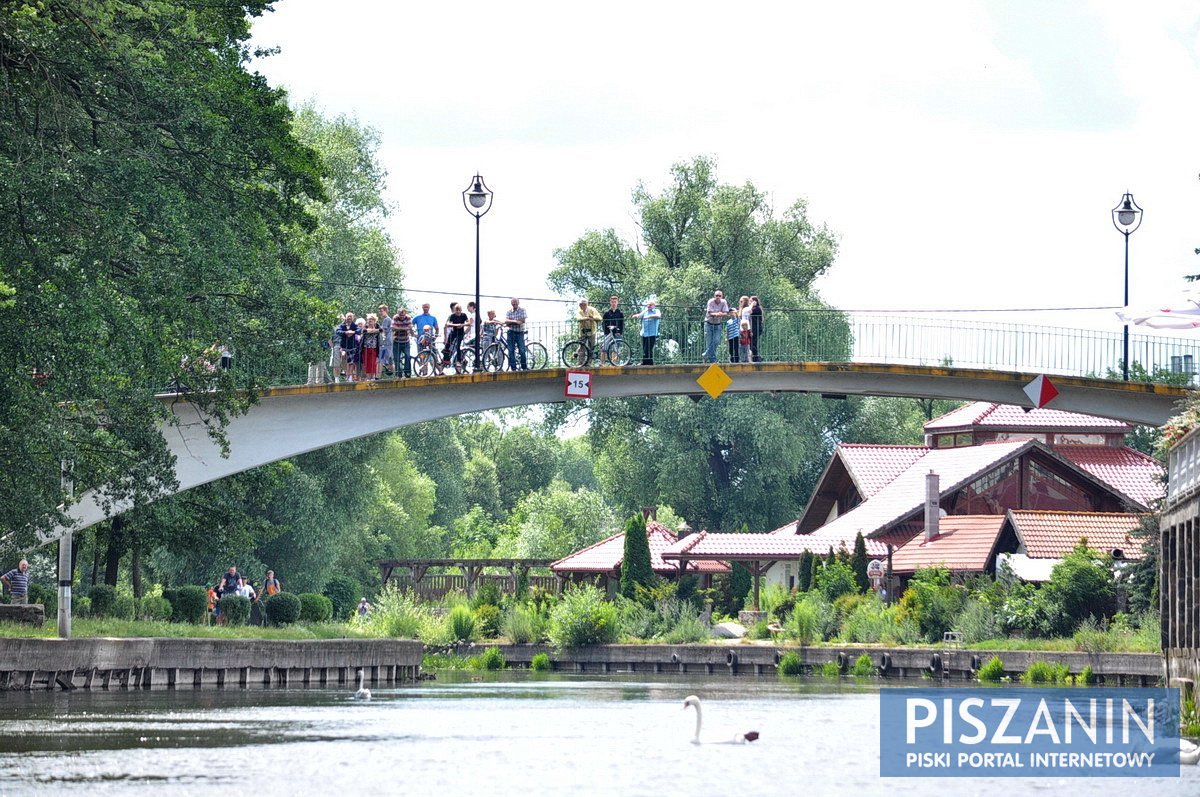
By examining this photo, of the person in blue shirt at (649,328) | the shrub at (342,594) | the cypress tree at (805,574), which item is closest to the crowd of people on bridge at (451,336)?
the person in blue shirt at (649,328)

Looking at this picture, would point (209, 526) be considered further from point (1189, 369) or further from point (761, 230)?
point (761, 230)

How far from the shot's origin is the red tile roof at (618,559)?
6425 cm

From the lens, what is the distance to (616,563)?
64.4 m

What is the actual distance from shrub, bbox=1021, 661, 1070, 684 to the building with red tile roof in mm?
20518

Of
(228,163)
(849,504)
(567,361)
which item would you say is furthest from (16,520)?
(849,504)

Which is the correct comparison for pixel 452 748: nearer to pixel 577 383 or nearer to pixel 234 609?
pixel 577 383

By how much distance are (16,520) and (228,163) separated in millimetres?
6357

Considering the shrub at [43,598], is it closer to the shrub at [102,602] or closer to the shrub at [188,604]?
the shrub at [102,602]

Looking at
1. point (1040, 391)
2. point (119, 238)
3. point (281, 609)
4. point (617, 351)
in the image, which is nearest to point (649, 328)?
point (617, 351)

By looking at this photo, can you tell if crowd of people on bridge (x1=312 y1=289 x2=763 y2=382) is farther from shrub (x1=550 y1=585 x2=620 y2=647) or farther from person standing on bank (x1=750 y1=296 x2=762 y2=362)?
shrub (x1=550 y1=585 x2=620 y2=647)

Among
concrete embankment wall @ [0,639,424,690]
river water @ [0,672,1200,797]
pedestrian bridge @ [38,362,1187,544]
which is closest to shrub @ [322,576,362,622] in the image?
concrete embankment wall @ [0,639,424,690]

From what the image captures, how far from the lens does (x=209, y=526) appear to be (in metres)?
42.5

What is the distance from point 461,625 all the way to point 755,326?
16.2 meters

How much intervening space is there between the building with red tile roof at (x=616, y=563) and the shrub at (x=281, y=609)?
1957cm
